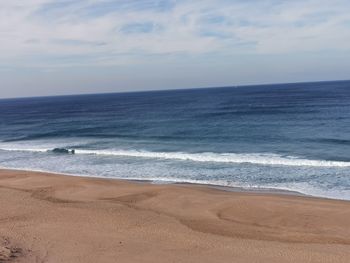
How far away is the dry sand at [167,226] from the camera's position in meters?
12.9

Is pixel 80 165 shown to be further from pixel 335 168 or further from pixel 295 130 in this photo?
pixel 295 130

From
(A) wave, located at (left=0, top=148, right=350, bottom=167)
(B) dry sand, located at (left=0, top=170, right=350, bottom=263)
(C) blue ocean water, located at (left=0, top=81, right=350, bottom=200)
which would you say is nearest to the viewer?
(B) dry sand, located at (left=0, top=170, right=350, bottom=263)

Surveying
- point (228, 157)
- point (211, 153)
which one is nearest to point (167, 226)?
point (228, 157)

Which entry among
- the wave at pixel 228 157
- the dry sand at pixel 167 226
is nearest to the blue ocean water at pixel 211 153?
the wave at pixel 228 157

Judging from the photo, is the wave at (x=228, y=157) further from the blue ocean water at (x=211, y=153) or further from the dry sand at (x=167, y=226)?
the dry sand at (x=167, y=226)

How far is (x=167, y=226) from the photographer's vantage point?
15898mm

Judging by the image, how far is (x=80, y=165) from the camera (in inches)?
1228

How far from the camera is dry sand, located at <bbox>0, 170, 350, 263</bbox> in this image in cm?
1294

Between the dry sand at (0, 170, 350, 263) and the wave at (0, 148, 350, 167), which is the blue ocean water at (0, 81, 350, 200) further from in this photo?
the dry sand at (0, 170, 350, 263)

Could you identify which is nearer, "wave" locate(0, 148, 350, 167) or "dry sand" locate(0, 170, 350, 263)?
"dry sand" locate(0, 170, 350, 263)

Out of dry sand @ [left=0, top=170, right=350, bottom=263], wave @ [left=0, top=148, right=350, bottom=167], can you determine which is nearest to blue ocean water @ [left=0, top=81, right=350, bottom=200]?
wave @ [left=0, top=148, right=350, bottom=167]

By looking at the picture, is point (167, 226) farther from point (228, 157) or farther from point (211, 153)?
point (211, 153)

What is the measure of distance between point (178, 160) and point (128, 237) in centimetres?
1642

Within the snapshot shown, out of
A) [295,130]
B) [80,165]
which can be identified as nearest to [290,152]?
[295,130]
